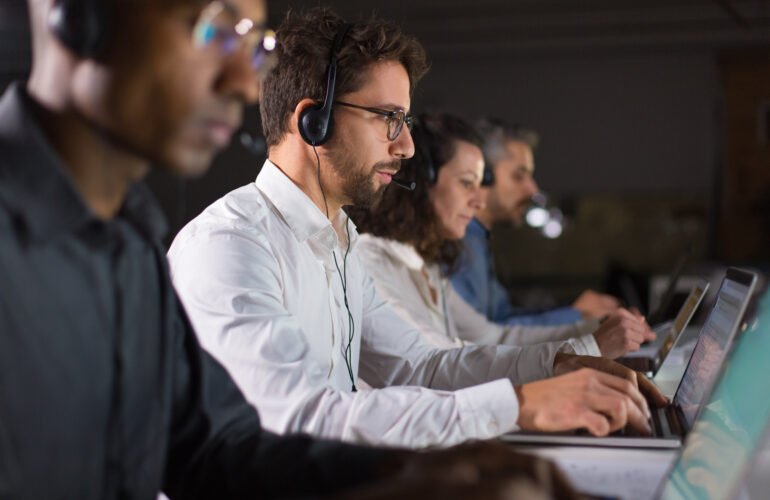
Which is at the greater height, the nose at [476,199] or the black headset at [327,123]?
the black headset at [327,123]

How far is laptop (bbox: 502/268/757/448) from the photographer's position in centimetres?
106

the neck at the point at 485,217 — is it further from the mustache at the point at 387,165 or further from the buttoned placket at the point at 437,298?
the mustache at the point at 387,165

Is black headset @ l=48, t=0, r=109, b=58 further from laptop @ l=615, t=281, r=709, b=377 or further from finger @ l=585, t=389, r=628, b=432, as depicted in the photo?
laptop @ l=615, t=281, r=709, b=377

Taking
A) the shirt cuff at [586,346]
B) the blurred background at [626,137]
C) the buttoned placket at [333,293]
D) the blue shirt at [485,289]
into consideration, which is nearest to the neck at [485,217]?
the blue shirt at [485,289]

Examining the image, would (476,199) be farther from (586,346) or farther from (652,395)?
(652,395)

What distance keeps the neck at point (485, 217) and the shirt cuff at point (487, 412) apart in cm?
222

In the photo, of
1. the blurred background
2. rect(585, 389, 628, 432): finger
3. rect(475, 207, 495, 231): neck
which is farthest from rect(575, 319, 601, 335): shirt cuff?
the blurred background

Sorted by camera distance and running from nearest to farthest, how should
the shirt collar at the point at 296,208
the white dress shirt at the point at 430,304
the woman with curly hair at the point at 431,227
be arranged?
1. the shirt collar at the point at 296,208
2. the white dress shirt at the point at 430,304
3. the woman with curly hair at the point at 431,227

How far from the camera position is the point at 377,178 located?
5.09 feet

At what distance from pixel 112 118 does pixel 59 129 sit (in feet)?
0.20

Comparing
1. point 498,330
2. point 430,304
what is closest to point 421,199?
point 430,304

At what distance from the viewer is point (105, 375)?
755mm

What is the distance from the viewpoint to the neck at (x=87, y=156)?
71 centimetres

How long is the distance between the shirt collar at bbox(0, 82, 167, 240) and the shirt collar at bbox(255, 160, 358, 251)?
2.37 ft
